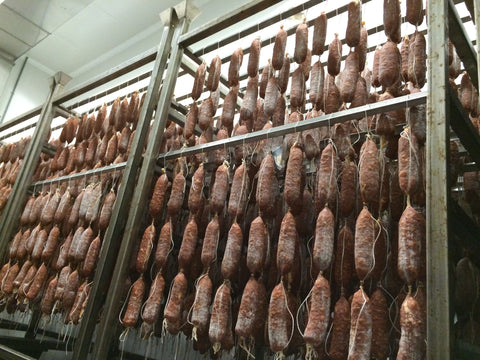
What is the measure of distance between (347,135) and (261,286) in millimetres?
1076

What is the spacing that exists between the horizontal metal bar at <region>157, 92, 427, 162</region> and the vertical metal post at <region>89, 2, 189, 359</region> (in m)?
0.19

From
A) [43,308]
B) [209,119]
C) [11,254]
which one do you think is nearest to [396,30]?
[209,119]

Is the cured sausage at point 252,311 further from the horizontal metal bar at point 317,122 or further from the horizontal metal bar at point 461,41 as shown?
the horizontal metal bar at point 461,41

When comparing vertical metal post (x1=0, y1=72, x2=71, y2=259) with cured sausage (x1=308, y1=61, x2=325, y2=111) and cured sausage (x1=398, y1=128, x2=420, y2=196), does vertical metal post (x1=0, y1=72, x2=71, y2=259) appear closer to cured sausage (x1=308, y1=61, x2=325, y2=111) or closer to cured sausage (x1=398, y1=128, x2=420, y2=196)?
cured sausage (x1=308, y1=61, x2=325, y2=111)

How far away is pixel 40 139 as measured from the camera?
4.94 metres

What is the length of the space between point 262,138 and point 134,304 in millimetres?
1429

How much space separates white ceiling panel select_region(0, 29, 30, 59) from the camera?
785 cm

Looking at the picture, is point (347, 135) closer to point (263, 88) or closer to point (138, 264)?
point (263, 88)

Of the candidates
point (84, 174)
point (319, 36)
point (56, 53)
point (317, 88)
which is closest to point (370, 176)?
point (317, 88)

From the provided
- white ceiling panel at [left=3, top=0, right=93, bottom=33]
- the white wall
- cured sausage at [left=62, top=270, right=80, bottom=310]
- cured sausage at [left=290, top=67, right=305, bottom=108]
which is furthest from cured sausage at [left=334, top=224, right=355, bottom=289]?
the white wall

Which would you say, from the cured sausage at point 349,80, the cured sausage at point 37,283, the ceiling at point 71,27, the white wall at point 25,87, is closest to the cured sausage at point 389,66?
the cured sausage at point 349,80

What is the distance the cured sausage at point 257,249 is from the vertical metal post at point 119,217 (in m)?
1.21

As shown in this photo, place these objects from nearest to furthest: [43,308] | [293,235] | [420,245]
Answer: [420,245], [293,235], [43,308]

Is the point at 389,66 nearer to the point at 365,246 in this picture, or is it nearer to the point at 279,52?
the point at 279,52
